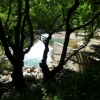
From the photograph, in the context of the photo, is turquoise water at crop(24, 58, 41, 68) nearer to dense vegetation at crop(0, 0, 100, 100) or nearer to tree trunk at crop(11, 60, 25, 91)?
dense vegetation at crop(0, 0, 100, 100)

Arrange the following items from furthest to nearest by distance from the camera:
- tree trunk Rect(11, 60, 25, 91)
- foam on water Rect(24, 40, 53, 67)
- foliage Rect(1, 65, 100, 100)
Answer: foam on water Rect(24, 40, 53, 67), tree trunk Rect(11, 60, 25, 91), foliage Rect(1, 65, 100, 100)

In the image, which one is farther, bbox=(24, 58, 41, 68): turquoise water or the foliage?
bbox=(24, 58, 41, 68): turquoise water

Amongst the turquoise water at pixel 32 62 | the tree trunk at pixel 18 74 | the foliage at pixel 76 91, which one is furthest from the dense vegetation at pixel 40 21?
the turquoise water at pixel 32 62

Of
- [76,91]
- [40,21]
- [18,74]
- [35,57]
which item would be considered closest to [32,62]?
[35,57]

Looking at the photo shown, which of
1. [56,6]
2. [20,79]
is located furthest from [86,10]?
[20,79]

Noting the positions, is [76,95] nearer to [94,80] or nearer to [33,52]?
[94,80]

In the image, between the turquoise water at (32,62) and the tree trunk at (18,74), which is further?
the turquoise water at (32,62)

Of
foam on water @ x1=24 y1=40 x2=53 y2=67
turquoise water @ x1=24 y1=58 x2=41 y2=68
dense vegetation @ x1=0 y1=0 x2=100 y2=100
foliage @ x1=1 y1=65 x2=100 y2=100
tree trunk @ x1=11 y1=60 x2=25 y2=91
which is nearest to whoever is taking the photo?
foliage @ x1=1 y1=65 x2=100 y2=100

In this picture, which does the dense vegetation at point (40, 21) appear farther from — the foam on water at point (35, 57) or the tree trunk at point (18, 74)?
the foam on water at point (35, 57)

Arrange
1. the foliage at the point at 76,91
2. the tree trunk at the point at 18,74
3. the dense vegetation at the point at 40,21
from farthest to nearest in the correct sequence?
the tree trunk at the point at 18,74 → the dense vegetation at the point at 40,21 → the foliage at the point at 76,91

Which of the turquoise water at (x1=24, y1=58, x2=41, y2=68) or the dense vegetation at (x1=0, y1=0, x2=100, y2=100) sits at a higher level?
the dense vegetation at (x1=0, y1=0, x2=100, y2=100)

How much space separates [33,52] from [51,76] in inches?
821

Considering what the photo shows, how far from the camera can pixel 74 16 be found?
12586mm

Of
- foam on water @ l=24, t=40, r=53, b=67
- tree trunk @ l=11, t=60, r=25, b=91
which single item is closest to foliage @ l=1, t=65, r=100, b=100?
tree trunk @ l=11, t=60, r=25, b=91
